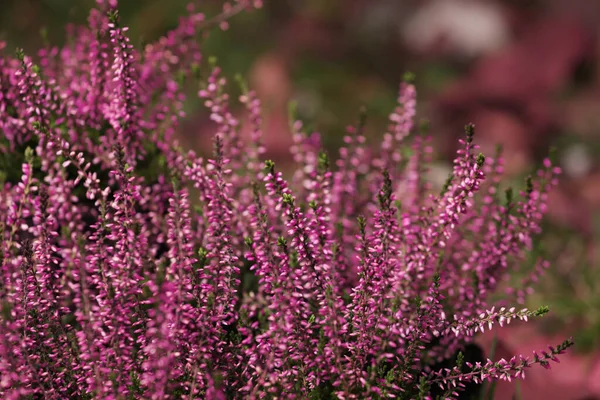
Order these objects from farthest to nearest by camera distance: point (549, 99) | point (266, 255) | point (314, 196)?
point (549, 99) < point (314, 196) < point (266, 255)

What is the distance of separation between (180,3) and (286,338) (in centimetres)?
787

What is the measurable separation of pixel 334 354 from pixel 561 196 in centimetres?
462

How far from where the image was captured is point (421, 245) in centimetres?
233

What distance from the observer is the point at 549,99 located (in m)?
8.08

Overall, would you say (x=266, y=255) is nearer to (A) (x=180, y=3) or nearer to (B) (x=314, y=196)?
(B) (x=314, y=196)

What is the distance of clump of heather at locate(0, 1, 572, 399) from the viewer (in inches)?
77.4

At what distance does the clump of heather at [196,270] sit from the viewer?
77.4 inches

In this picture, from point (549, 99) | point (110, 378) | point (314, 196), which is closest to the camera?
point (110, 378)

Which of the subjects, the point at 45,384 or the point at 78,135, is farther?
the point at 78,135

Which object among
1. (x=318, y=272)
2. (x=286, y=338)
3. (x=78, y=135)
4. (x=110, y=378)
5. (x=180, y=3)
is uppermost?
(x=180, y=3)

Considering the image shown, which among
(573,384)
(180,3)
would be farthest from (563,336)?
(180,3)

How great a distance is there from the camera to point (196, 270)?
2.04m

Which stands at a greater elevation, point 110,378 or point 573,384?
point 573,384

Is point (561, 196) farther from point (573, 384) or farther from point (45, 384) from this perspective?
point (45, 384)
